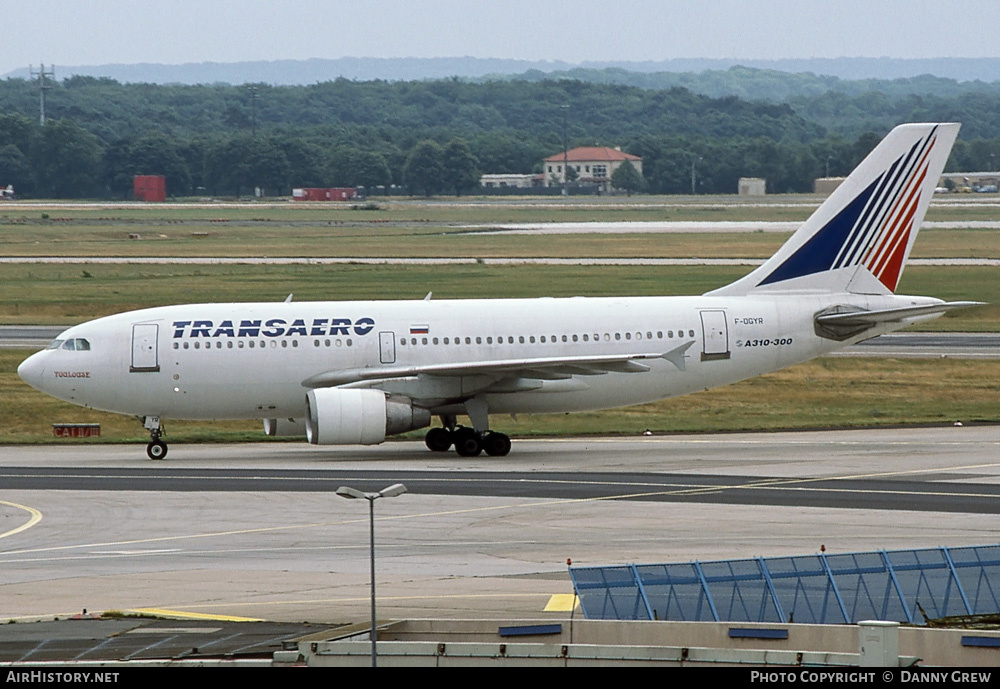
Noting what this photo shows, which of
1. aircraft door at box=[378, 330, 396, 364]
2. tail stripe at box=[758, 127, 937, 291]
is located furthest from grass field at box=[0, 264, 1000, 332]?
aircraft door at box=[378, 330, 396, 364]

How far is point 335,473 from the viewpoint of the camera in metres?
44.6

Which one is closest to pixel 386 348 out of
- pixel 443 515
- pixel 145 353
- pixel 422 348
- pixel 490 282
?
pixel 422 348

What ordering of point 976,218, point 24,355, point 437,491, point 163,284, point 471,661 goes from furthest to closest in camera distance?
point 976,218, point 163,284, point 24,355, point 437,491, point 471,661

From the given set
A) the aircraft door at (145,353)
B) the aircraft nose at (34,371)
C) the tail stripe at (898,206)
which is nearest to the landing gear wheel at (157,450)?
the aircraft door at (145,353)

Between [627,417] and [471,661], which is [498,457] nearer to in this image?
[627,417]

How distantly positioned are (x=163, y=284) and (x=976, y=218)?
4200 inches

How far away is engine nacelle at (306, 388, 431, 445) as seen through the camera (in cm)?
4534

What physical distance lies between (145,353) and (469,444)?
10.4m

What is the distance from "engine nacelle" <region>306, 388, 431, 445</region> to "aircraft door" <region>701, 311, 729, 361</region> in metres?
10.0

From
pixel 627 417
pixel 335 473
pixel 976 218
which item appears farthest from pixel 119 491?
pixel 976 218

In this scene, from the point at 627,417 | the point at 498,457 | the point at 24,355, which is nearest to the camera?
the point at 498,457

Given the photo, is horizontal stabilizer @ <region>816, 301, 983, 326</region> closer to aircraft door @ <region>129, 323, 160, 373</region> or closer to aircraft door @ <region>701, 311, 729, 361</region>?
aircraft door @ <region>701, 311, 729, 361</region>

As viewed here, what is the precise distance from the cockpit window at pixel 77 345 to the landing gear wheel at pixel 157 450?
3.56 metres

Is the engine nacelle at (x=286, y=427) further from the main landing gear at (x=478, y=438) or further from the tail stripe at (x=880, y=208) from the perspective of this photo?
the tail stripe at (x=880, y=208)
